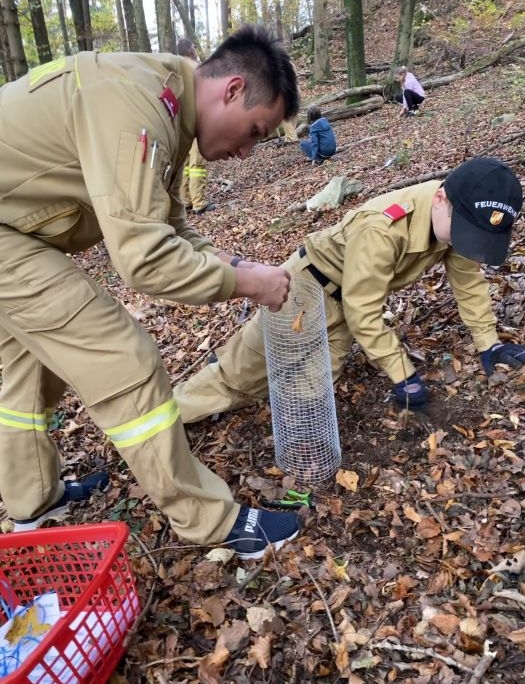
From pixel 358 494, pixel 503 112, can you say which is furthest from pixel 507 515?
pixel 503 112

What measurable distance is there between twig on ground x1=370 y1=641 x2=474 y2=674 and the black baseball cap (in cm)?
184

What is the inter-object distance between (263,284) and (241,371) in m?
1.24

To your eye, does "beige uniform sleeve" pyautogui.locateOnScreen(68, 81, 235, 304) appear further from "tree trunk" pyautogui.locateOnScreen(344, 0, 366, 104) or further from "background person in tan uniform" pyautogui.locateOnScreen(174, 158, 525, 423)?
"tree trunk" pyautogui.locateOnScreen(344, 0, 366, 104)

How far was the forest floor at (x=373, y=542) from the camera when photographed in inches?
84.0

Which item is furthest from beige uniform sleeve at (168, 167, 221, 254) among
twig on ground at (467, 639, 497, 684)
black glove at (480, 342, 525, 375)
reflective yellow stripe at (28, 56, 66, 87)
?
twig on ground at (467, 639, 497, 684)

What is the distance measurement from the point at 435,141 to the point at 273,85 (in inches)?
290

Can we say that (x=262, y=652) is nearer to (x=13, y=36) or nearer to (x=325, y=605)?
(x=325, y=605)

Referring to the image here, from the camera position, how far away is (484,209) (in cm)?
277

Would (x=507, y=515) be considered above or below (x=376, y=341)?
below

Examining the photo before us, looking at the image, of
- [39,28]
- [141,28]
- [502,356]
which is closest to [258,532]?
[502,356]

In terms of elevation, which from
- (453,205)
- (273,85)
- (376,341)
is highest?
(273,85)

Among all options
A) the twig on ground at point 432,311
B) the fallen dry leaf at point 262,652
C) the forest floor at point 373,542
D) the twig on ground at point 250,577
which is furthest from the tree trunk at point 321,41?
the fallen dry leaf at point 262,652

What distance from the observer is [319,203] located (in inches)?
281

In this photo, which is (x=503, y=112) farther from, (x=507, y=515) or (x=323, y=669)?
(x=323, y=669)
